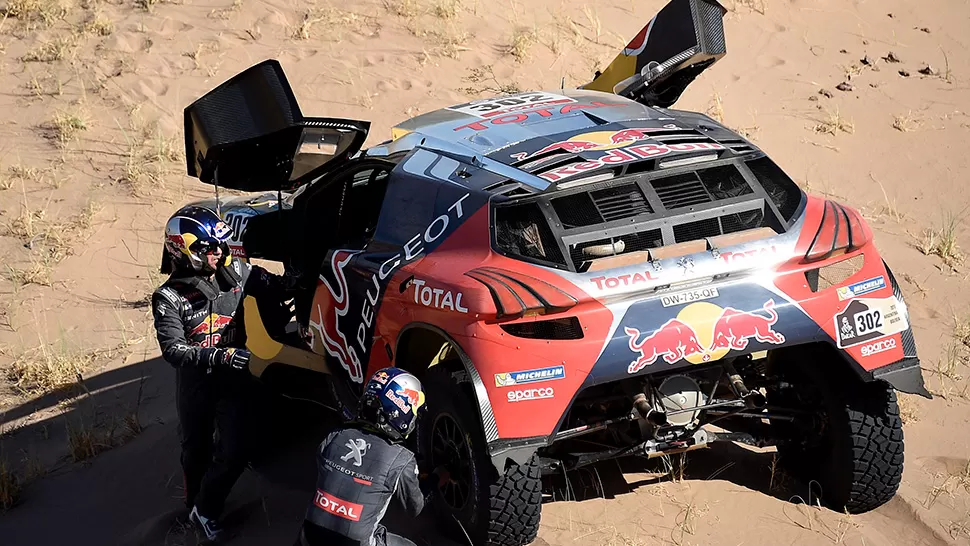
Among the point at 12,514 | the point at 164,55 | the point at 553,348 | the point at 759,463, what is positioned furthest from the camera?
the point at 164,55

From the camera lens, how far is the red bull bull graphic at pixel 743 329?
4.87 metres

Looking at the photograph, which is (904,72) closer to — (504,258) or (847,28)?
(847,28)

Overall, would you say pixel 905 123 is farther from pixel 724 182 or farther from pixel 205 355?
pixel 205 355

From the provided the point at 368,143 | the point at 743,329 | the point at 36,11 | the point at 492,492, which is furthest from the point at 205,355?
the point at 36,11

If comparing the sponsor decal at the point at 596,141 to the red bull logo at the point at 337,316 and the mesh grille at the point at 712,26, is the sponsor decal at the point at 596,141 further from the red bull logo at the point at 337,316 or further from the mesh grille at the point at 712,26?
the mesh grille at the point at 712,26

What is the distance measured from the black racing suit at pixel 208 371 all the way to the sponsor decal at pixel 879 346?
311cm

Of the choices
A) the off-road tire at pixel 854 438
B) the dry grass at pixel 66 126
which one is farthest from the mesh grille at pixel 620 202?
the dry grass at pixel 66 126

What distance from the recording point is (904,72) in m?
12.1

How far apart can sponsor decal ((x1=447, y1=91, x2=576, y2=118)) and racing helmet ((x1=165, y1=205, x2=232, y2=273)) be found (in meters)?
1.59

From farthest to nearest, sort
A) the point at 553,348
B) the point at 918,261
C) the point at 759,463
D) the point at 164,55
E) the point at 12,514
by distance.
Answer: the point at 164,55
the point at 918,261
the point at 12,514
the point at 759,463
the point at 553,348

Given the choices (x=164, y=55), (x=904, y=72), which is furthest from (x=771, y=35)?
(x=164, y=55)

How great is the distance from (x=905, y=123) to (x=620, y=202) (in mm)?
7134

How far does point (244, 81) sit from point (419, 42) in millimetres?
7057

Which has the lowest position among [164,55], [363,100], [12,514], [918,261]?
[918,261]
